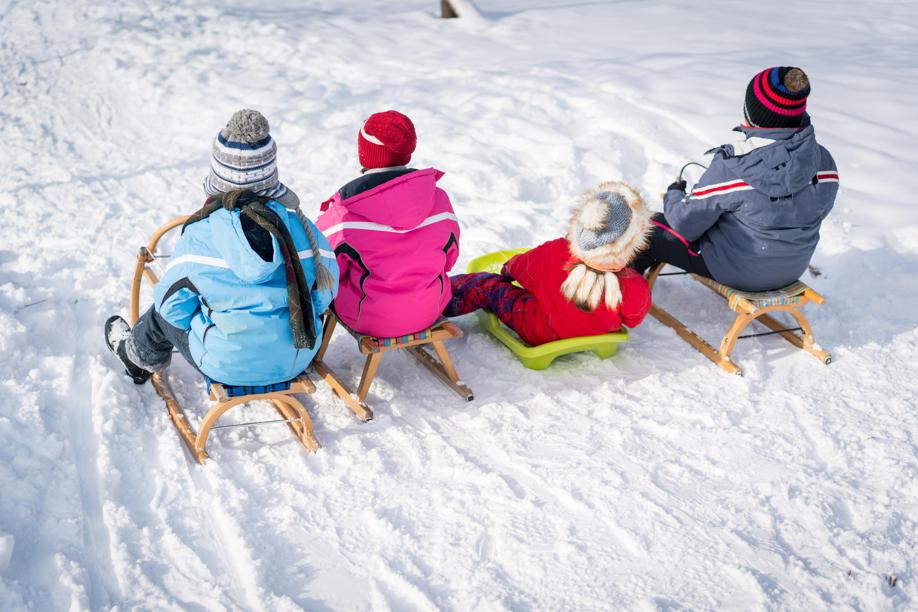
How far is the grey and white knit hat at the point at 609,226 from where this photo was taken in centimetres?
398

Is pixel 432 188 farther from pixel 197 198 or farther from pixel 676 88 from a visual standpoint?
pixel 676 88

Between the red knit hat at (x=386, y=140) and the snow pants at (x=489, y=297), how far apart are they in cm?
101

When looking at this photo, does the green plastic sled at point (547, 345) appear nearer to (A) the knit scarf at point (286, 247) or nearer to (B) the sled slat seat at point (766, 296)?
(B) the sled slat seat at point (766, 296)

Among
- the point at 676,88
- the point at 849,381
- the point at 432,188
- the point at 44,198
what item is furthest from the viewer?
the point at 676,88

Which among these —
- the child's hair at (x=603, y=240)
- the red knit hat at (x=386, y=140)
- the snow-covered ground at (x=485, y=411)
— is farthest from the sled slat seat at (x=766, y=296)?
the red knit hat at (x=386, y=140)

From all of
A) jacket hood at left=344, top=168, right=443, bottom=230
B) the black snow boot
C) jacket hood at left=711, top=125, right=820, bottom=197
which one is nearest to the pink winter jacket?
jacket hood at left=344, top=168, right=443, bottom=230

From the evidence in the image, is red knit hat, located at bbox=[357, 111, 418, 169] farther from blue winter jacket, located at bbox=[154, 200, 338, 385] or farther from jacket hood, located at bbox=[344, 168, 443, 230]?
blue winter jacket, located at bbox=[154, 200, 338, 385]

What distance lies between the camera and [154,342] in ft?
12.6

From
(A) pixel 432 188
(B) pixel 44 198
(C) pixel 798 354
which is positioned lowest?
(C) pixel 798 354

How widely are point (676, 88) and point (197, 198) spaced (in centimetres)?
403

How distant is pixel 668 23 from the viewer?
29.7ft

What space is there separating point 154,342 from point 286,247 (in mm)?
932

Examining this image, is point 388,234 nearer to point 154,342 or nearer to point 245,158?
point 245,158

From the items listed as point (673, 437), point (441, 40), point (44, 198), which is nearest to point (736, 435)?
point (673, 437)
